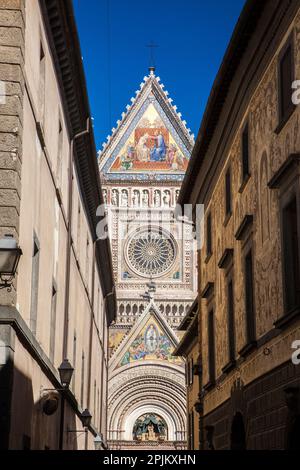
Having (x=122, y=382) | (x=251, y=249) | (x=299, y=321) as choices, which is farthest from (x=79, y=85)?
(x=122, y=382)

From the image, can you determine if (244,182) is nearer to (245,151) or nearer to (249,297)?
(245,151)

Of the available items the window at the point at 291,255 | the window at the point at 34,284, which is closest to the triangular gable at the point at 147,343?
the window at the point at 34,284

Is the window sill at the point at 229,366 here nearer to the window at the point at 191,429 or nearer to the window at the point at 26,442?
the window at the point at 26,442

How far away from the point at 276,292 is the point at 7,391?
16.4ft

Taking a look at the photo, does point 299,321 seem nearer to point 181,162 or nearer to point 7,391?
point 7,391

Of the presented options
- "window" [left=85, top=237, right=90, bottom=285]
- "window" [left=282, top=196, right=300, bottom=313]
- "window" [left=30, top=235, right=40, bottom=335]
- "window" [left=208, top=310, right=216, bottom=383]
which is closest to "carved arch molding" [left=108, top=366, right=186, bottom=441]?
"window" [left=85, top=237, right=90, bottom=285]

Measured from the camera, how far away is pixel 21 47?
1271 centimetres

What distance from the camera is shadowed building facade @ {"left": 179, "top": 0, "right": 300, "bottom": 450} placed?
45.2ft

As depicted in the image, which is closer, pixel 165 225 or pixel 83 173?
pixel 83 173

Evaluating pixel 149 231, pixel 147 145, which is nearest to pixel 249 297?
pixel 147 145

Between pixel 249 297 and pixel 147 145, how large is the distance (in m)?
47.9

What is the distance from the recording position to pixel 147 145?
64.6m

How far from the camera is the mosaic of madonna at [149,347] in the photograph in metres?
60.3

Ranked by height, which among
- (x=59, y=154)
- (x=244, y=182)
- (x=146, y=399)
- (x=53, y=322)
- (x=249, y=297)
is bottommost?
(x=53, y=322)
